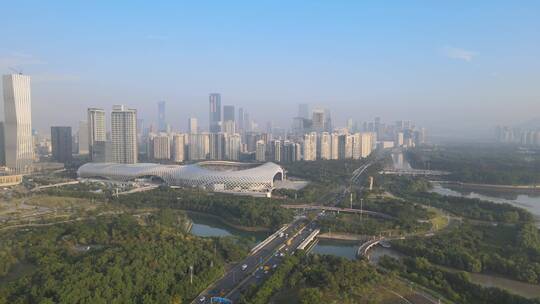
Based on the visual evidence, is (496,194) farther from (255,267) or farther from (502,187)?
(255,267)

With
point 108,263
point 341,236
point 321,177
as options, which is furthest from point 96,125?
point 108,263

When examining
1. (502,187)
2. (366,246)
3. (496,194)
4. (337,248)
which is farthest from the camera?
(502,187)

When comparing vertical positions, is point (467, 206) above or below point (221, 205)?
below

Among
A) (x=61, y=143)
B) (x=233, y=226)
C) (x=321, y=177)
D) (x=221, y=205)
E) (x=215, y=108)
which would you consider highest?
(x=215, y=108)

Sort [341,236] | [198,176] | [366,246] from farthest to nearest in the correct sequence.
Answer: [198,176] < [341,236] < [366,246]

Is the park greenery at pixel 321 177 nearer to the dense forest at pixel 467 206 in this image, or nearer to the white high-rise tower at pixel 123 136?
the dense forest at pixel 467 206

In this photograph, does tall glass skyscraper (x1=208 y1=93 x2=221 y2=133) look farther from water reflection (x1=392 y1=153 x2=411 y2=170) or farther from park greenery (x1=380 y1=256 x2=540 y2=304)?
park greenery (x1=380 y1=256 x2=540 y2=304)
